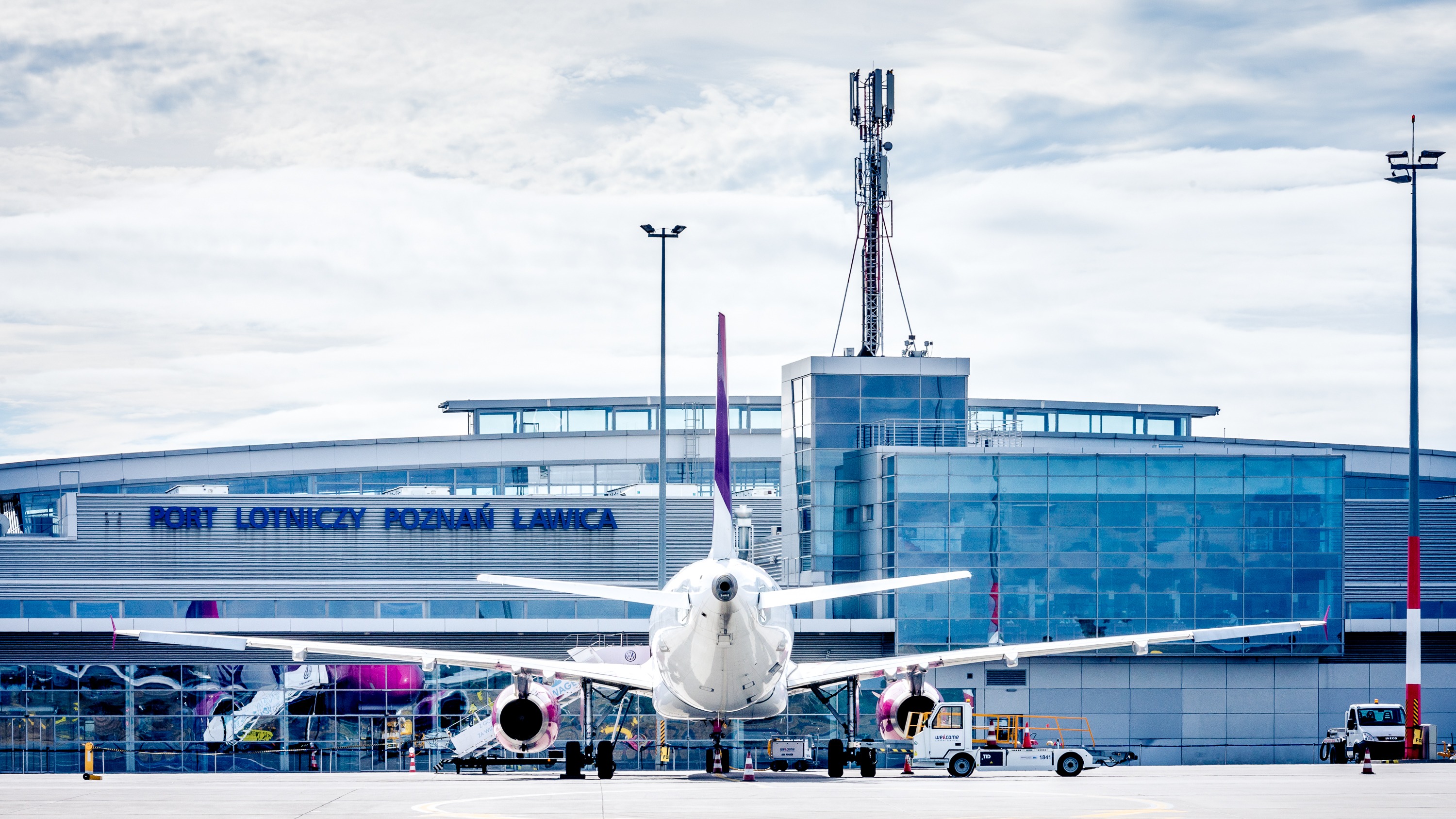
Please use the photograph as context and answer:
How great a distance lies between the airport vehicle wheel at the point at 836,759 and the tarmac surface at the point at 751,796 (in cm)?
62

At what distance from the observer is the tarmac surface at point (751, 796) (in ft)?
93.2

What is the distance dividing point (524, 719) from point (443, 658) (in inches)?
109

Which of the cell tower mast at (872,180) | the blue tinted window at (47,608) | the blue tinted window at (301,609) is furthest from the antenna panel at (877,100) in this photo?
the blue tinted window at (47,608)

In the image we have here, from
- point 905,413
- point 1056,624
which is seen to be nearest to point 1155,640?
point 1056,624

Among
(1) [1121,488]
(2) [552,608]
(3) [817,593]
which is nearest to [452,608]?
(2) [552,608]

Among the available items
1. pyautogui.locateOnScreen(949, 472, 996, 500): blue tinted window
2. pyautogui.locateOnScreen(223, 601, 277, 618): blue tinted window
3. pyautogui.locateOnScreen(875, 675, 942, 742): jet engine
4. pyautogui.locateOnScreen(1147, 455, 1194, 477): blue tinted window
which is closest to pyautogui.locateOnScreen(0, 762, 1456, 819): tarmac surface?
pyautogui.locateOnScreen(875, 675, 942, 742): jet engine

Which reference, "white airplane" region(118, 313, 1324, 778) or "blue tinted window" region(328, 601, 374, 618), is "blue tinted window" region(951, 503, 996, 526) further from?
"blue tinted window" region(328, 601, 374, 618)

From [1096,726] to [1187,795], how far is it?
105 feet

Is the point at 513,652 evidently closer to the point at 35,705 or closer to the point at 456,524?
the point at 456,524

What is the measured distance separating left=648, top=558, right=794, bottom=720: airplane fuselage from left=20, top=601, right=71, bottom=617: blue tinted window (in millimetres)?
34593

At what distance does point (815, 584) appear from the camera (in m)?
69.8

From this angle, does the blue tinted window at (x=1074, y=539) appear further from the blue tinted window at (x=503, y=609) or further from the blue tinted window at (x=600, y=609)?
the blue tinted window at (x=503, y=609)

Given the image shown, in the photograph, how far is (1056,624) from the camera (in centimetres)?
6544

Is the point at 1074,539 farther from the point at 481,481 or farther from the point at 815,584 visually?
the point at 481,481
